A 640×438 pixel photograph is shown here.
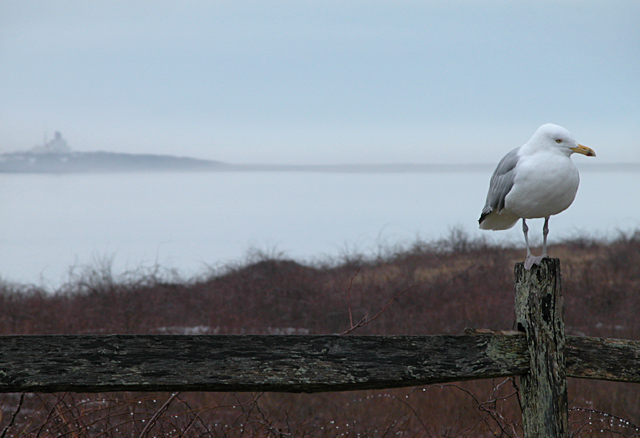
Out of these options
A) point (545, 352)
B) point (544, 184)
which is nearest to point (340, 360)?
point (545, 352)

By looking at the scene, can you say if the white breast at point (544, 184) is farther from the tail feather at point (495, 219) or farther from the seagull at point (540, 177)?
the tail feather at point (495, 219)

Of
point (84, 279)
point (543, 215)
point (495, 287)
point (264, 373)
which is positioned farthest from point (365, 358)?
point (84, 279)

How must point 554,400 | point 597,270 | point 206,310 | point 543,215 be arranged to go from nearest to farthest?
point 554,400 → point 543,215 → point 206,310 → point 597,270

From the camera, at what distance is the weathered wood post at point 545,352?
2779 mm

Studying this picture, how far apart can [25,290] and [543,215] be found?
1078 cm

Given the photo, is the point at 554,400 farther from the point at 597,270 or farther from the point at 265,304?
the point at 597,270

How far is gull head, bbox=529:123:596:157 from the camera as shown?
3.05 metres

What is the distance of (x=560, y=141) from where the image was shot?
3070 mm

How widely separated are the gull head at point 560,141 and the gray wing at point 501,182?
7.2 inches

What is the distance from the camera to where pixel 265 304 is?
1041cm

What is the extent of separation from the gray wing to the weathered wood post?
1.71 feet

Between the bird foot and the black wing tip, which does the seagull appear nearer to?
the bird foot

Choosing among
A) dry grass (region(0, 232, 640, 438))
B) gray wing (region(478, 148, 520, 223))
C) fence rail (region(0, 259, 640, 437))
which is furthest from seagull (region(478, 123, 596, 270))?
dry grass (region(0, 232, 640, 438))

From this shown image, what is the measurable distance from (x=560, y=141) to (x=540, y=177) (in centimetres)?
26
